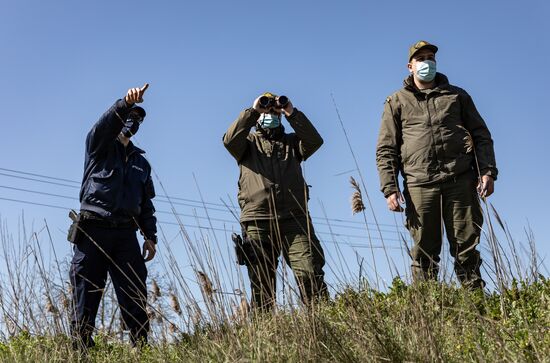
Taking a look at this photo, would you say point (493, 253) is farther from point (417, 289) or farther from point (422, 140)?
point (422, 140)

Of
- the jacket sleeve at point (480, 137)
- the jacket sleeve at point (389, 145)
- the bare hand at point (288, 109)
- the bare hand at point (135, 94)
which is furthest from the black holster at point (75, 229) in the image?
the jacket sleeve at point (480, 137)

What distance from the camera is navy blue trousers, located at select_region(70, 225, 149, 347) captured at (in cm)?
461

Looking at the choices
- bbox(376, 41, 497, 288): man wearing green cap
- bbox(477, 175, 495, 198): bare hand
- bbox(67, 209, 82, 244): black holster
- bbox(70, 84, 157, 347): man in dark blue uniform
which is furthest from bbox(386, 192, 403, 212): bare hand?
bbox(67, 209, 82, 244): black holster

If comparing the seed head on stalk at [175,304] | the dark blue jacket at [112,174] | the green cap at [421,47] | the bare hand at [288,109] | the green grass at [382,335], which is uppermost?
the green cap at [421,47]

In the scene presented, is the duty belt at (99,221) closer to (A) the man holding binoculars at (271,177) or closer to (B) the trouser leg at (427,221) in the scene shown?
(A) the man holding binoculars at (271,177)

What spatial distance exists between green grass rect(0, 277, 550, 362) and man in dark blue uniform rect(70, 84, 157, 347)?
82 cm

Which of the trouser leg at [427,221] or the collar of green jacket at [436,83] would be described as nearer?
the trouser leg at [427,221]

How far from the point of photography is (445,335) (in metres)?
3.14

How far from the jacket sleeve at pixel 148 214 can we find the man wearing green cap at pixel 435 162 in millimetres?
1681

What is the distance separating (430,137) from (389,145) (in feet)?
1.05

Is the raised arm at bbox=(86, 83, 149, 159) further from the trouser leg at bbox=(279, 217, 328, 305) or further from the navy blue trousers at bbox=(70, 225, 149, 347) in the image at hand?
the trouser leg at bbox=(279, 217, 328, 305)

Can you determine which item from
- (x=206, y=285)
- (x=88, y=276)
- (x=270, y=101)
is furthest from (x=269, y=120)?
(x=206, y=285)

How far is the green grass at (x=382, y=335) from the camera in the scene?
273 cm

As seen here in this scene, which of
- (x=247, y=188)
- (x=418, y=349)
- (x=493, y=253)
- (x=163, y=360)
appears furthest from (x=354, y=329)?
(x=247, y=188)
